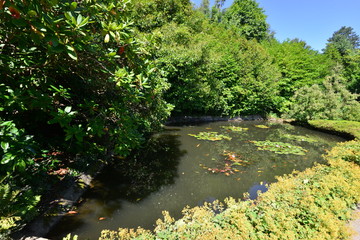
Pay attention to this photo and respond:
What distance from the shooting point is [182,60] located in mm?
13828

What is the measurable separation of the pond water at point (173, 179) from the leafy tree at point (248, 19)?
3042 cm

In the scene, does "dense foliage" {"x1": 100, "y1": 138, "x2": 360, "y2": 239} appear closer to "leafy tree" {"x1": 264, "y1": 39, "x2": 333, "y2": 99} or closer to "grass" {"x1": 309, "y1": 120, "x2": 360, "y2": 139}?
"grass" {"x1": 309, "y1": 120, "x2": 360, "y2": 139}

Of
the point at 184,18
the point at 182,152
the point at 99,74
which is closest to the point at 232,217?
the point at 99,74

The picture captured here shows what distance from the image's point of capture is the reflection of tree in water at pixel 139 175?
5.48 meters

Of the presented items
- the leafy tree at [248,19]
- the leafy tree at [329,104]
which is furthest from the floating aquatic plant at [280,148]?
the leafy tree at [248,19]

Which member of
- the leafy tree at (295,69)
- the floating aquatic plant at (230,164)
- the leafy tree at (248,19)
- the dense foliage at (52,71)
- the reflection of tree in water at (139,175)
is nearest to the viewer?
the dense foliage at (52,71)

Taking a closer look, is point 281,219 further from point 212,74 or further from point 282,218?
point 212,74

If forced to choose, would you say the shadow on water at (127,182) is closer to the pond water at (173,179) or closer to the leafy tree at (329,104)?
the pond water at (173,179)

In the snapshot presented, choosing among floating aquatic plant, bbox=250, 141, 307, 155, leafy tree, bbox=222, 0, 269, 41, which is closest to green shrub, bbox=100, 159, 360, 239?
floating aquatic plant, bbox=250, 141, 307, 155

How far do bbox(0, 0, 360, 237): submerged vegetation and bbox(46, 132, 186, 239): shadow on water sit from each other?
657mm

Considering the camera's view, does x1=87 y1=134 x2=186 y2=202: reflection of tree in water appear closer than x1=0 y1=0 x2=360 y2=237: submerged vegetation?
No

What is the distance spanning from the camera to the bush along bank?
2799 mm

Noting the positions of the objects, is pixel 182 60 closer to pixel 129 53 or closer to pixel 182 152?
pixel 182 152

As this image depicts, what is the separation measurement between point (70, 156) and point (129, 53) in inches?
148
